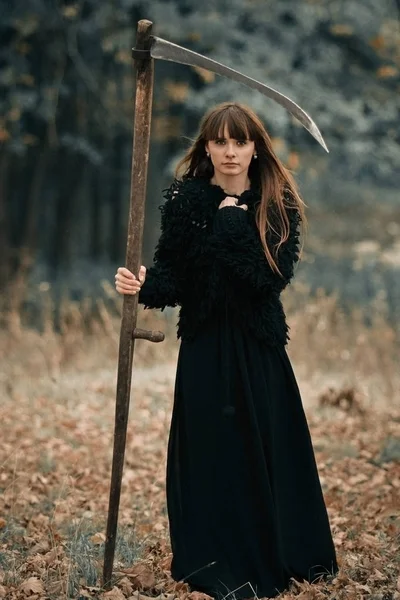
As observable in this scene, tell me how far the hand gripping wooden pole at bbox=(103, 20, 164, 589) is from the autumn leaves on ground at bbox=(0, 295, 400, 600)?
0.46 metres

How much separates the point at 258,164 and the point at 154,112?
723 cm

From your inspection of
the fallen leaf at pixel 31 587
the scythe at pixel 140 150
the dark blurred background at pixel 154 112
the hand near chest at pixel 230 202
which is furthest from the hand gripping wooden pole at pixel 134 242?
the dark blurred background at pixel 154 112

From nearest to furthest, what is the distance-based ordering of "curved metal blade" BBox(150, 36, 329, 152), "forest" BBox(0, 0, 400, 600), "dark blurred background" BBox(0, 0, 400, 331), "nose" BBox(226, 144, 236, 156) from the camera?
"curved metal blade" BBox(150, 36, 329, 152) → "nose" BBox(226, 144, 236, 156) → "forest" BBox(0, 0, 400, 600) → "dark blurred background" BBox(0, 0, 400, 331)

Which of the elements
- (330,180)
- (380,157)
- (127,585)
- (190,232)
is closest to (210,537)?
(127,585)

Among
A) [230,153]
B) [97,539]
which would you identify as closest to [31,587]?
[97,539]

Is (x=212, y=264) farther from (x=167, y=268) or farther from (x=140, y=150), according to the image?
(x=140, y=150)

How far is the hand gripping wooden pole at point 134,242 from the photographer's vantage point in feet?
10.8

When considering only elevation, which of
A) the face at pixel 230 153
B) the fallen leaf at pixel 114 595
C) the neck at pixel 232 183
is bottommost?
the fallen leaf at pixel 114 595

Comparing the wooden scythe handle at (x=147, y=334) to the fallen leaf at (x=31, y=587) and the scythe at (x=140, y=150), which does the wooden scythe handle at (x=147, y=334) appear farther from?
the fallen leaf at (x=31, y=587)

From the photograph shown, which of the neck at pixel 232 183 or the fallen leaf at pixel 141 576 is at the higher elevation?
the neck at pixel 232 183

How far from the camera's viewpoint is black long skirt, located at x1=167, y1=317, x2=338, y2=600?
3547 millimetres

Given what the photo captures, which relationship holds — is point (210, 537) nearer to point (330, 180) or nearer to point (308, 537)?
point (308, 537)

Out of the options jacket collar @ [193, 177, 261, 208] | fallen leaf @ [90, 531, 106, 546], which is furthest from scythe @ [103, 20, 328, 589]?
fallen leaf @ [90, 531, 106, 546]

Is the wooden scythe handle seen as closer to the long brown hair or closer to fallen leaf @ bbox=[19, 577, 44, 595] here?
the long brown hair
